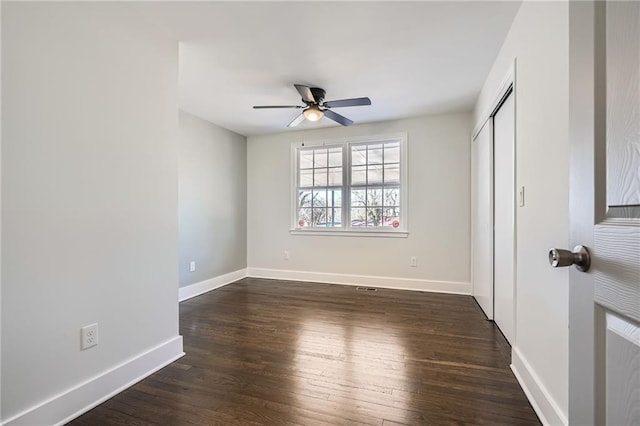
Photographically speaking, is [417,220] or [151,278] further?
[417,220]

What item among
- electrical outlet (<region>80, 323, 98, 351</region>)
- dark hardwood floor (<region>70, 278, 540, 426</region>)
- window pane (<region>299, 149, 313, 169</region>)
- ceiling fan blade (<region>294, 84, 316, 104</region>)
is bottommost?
dark hardwood floor (<region>70, 278, 540, 426</region>)

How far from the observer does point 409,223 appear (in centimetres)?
411

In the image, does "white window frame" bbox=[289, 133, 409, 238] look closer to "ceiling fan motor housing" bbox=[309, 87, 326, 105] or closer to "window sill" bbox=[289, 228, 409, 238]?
"window sill" bbox=[289, 228, 409, 238]

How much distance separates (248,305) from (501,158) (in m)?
2.91

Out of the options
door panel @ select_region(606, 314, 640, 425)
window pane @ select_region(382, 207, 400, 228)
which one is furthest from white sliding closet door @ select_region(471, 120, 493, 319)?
door panel @ select_region(606, 314, 640, 425)

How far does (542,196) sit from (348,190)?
2.98 metres

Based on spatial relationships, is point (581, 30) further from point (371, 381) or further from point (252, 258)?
point (252, 258)

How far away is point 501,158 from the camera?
2541 mm

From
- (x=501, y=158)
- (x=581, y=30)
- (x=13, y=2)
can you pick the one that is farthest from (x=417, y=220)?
(x=13, y=2)

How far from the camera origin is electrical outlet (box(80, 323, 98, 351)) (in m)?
1.62

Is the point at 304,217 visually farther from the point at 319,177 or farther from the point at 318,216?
the point at 319,177

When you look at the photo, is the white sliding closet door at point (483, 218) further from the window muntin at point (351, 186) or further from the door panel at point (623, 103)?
the door panel at point (623, 103)

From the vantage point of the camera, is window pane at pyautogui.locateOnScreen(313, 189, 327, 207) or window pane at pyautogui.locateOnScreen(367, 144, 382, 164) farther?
window pane at pyautogui.locateOnScreen(313, 189, 327, 207)

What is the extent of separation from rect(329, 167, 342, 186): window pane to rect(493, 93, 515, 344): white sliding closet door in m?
2.18
